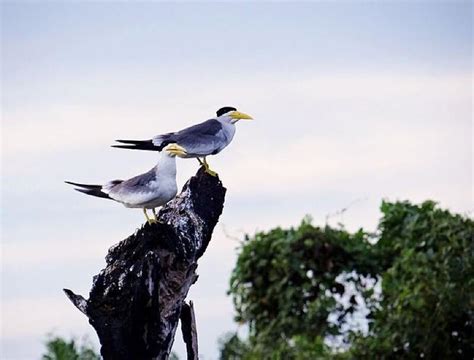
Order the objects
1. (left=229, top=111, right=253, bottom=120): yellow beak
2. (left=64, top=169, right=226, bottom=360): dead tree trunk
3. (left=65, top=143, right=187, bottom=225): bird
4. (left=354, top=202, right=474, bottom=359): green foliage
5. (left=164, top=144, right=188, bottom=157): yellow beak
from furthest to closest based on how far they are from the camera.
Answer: (left=354, top=202, right=474, bottom=359): green foliage, (left=229, top=111, right=253, bottom=120): yellow beak, (left=164, top=144, right=188, bottom=157): yellow beak, (left=65, top=143, right=187, bottom=225): bird, (left=64, top=169, right=226, bottom=360): dead tree trunk

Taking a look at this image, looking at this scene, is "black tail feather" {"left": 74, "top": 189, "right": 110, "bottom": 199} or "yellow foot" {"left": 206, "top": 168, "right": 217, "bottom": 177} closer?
"yellow foot" {"left": 206, "top": 168, "right": 217, "bottom": 177}

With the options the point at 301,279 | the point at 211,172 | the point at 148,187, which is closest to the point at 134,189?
the point at 148,187

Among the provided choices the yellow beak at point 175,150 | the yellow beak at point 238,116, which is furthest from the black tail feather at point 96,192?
the yellow beak at point 238,116

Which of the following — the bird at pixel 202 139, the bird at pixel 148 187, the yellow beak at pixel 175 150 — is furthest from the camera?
the bird at pixel 202 139

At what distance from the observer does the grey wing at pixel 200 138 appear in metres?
10.5

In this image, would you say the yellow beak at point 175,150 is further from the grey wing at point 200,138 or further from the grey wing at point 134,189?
the grey wing at point 200,138

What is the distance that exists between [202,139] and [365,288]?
7014mm

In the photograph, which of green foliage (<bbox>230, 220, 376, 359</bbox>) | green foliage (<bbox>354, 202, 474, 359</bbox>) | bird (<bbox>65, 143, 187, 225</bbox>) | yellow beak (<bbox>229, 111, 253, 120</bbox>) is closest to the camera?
bird (<bbox>65, 143, 187, 225</bbox>)

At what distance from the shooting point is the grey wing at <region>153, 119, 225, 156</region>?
1050cm

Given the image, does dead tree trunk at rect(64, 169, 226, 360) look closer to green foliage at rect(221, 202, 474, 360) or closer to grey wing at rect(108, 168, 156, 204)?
grey wing at rect(108, 168, 156, 204)

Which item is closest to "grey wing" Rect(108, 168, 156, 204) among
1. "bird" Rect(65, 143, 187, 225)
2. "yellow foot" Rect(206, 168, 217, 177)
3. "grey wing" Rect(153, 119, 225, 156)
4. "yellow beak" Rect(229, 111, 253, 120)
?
"bird" Rect(65, 143, 187, 225)

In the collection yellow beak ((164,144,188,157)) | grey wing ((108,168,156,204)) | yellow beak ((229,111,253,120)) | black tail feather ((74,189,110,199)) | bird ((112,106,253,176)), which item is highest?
yellow beak ((229,111,253,120))

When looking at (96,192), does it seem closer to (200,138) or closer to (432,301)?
(200,138)

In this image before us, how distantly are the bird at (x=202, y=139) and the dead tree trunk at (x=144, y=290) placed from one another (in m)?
1.04
